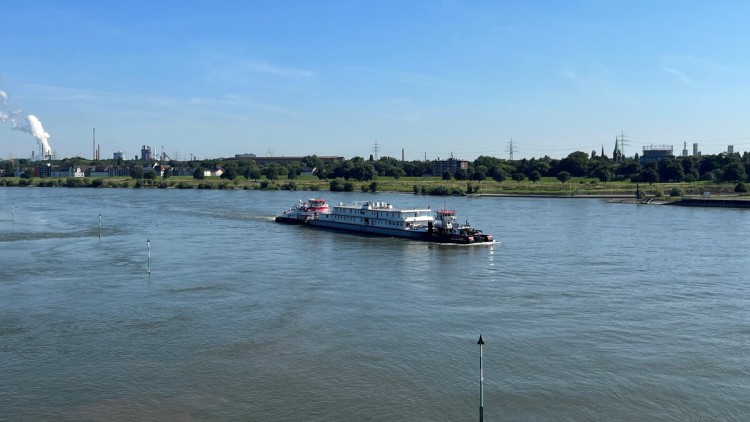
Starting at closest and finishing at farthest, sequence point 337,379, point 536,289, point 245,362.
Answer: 1. point 337,379
2. point 245,362
3. point 536,289

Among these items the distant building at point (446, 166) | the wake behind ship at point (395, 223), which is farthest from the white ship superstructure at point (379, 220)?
the distant building at point (446, 166)

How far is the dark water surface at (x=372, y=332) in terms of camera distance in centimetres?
1719

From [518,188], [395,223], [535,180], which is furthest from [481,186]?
[395,223]

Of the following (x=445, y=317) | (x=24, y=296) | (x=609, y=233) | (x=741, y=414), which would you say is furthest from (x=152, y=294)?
(x=609, y=233)

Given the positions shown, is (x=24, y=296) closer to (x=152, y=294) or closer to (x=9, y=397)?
(x=152, y=294)

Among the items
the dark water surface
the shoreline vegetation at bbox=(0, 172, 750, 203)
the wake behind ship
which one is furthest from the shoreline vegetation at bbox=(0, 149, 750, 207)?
the dark water surface

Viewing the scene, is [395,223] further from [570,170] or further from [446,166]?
[446,166]

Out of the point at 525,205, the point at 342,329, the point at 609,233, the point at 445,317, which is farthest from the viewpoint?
the point at 525,205

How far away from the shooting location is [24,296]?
2795 cm

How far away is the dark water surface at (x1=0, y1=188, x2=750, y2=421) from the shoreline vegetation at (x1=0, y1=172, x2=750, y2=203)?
5707 centimetres

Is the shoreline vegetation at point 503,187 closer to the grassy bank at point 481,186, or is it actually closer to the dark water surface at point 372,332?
the grassy bank at point 481,186

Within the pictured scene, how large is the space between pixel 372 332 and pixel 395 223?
30.2 metres

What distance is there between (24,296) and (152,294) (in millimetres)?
4908

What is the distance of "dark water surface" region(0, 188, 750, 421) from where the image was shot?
677 inches
